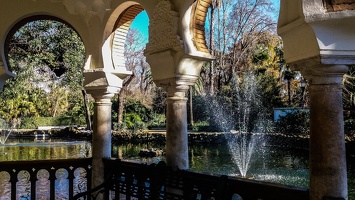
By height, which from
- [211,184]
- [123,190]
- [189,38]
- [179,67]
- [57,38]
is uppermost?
[57,38]

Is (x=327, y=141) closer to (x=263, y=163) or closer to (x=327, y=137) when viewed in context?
(x=327, y=137)

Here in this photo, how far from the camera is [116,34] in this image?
4586mm

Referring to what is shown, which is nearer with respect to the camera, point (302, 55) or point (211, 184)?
point (302, 55)

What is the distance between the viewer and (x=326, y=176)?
2.15 metres

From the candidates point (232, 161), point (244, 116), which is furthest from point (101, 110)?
point (244, 116)

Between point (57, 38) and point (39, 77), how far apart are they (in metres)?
2.65

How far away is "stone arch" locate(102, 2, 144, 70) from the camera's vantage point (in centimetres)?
450

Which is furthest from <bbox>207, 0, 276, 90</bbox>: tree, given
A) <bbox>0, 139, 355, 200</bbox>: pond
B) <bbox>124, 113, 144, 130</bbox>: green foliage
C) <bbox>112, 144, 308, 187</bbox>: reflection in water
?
<bbox>112, 144, 308, 187</bbox>: reflection in water

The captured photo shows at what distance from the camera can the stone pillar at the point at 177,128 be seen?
3.60 metres

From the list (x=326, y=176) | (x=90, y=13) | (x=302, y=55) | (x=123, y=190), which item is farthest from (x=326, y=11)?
(x=90, y=13)

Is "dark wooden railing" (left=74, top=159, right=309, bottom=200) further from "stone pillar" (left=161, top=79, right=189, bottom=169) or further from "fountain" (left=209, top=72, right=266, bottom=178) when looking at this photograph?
"fountain" (left=209, top=72, right=266, bottom=178)

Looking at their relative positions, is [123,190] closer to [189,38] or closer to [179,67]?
[179,67]

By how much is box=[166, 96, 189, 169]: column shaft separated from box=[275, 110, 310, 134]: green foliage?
1354cm

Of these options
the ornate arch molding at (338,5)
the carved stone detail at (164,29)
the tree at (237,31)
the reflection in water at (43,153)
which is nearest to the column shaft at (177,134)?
the carved stone detail at (164,29)
